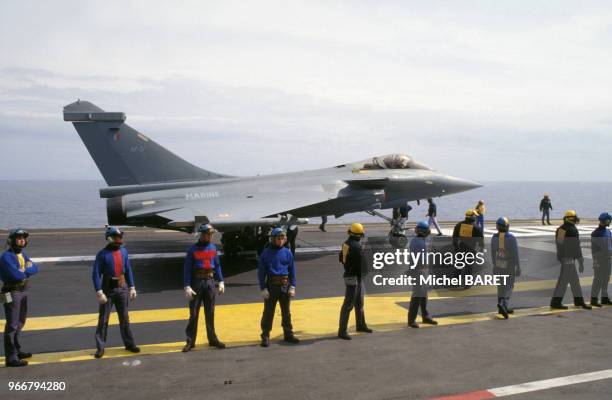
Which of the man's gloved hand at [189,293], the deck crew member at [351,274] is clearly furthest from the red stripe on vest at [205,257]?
the deck crew member at [351,274]

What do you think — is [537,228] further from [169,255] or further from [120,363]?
[120,363]

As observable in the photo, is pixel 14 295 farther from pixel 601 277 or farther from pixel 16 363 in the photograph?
pixel 601 277

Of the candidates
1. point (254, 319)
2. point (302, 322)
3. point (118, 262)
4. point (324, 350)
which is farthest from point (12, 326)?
point (302, 322)

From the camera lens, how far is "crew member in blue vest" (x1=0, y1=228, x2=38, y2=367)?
6980 mm

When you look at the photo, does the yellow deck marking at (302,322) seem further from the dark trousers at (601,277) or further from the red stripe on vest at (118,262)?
the red stripe on vest at (118,262)

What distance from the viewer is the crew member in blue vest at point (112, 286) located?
7.47 m

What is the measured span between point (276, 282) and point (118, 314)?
8.67ft

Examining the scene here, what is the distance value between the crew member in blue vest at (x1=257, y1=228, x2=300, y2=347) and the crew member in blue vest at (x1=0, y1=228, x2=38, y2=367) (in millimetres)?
A: 3702

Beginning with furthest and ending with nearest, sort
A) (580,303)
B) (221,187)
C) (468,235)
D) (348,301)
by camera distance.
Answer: (221,187) < (468,235) < (580,303) < (348,301)

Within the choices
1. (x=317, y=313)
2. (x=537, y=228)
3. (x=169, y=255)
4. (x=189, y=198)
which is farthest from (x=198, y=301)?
(x=537, y=228)

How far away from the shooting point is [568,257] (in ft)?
33.7

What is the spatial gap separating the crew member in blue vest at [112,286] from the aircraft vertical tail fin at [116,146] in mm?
9882

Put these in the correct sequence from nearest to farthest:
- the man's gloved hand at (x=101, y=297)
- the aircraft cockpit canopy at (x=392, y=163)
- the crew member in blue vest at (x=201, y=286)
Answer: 1. the man's gloved hand at (x=101, y=297)
2. the crew member in blue vest at (x=201, y=286)
3. the aircraft cockpit canopy at (x=392, y=163)

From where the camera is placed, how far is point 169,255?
18.0 meters
